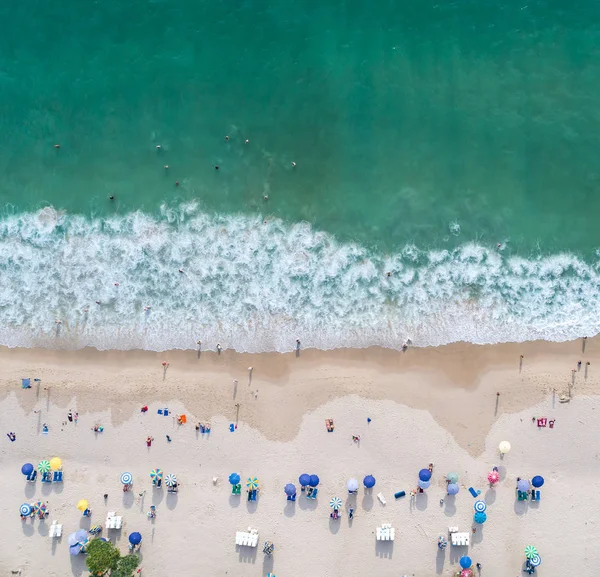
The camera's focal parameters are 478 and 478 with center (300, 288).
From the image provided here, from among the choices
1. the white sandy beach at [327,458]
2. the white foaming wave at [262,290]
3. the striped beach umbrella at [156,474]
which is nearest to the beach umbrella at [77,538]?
the white sandy beach at [327,458]

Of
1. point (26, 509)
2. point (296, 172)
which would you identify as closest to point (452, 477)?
point (296, 172)

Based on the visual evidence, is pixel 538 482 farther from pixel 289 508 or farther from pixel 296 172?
pixel 296 172


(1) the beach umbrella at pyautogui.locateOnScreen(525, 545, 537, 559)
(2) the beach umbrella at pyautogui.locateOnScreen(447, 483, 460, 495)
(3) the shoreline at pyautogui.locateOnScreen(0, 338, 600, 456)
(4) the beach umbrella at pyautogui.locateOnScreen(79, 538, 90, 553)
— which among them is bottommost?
(4) the beach umbrella at pyautogui.locateOnScreen(79, 538, 90, 553)

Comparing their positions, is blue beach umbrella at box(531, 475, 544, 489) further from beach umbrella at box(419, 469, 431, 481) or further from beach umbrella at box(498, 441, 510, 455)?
beach umbrella at box(419, 469, 431, 481)

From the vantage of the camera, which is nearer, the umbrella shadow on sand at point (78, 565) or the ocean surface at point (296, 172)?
the umbrella shadow on sand at point (78, 565)

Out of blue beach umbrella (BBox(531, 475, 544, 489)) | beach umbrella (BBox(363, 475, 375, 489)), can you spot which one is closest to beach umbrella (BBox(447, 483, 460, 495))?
blue beach umbrella (BBox(531, 475, 544, 489))

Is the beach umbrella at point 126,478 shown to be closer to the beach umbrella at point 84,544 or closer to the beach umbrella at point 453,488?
the beach umbrella at point 84,544
